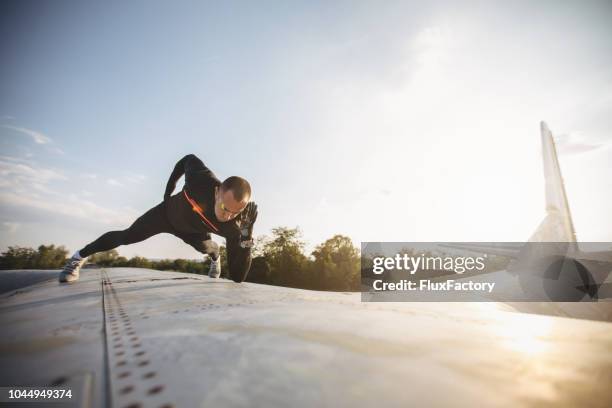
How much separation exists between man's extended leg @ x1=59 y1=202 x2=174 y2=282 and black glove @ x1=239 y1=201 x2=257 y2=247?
4.98ft

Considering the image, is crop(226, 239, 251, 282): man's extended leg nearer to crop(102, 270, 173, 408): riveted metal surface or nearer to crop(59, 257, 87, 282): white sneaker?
crop(102, 270, 173, 408): riveted metal surface

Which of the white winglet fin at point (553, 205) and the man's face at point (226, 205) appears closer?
the man's face at point (226, 205)

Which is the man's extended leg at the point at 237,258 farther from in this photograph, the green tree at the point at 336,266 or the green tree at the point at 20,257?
the green tree at the point at 20,257

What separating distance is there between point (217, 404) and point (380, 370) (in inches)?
31.2

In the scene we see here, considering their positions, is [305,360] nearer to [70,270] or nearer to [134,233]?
[134,233]

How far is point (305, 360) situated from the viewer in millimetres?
1412

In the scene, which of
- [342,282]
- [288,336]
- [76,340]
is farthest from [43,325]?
[342,282]

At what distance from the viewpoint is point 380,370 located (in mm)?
1298

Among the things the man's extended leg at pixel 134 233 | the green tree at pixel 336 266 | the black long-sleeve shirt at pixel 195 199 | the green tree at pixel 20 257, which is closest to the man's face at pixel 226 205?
the black long-sleeve shirt at pixel 195 199

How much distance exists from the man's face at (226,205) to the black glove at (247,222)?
0.37 meters

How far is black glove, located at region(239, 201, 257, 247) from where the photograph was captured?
4.82 m

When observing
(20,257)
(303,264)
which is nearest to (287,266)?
(303,264)

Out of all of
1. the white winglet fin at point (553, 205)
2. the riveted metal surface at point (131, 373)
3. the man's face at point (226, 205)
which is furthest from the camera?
the white winglet fin at point (553, 205)

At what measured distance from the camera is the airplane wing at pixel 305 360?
3.60 feet
